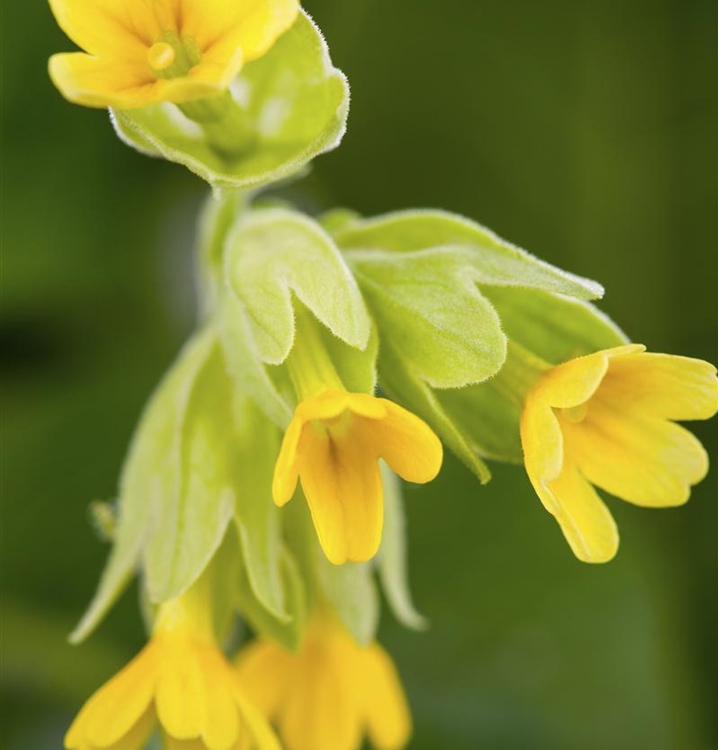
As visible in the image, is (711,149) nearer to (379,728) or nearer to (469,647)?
(469,647)

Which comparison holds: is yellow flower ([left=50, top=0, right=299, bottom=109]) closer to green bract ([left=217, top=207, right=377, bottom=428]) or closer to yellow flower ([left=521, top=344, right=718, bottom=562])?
green bract ([left=217, top=207, right=377, bottom=428])

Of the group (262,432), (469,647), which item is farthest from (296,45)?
(469,647)

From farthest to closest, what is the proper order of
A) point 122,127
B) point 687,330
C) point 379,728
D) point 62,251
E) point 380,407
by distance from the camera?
point 687,330, point 62,251, point 379,728, point 122,127, point 380,407

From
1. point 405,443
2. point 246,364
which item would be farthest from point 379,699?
point 405,443

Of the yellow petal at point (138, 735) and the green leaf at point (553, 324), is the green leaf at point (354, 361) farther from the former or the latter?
the yellow petal at point (138, 735)

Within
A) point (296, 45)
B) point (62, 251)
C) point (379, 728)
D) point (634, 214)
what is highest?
point (296, 45)

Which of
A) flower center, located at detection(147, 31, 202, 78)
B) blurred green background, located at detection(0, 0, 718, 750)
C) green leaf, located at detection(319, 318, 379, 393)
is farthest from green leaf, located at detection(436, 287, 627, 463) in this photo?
blurred green background, located at detection(0, 0, 718, 750)

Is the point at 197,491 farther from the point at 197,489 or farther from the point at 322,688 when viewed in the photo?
the point at 322,688
